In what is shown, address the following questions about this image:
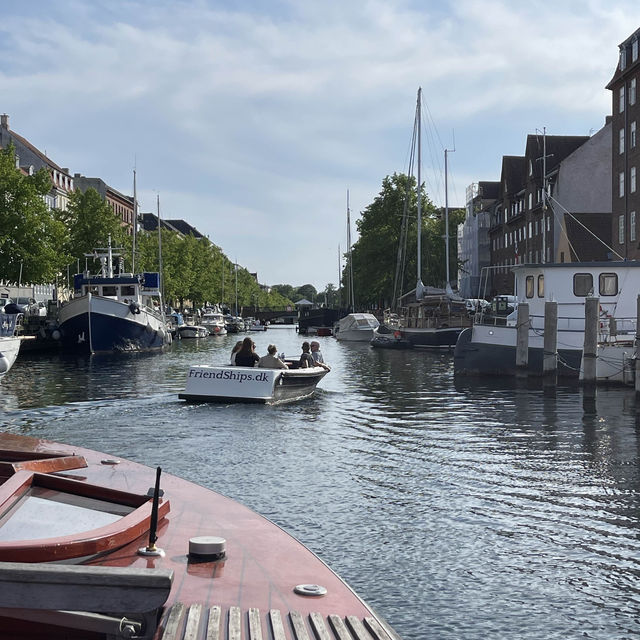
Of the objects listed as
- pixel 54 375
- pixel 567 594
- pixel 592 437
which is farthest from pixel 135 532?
pixel 54 375

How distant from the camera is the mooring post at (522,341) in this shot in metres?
28.7

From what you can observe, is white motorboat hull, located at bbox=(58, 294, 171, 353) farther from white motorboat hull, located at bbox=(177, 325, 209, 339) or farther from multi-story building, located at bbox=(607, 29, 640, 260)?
multi-story building, located at bbox=(607, 29, 640, 260)

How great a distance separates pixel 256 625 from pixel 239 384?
17.8m

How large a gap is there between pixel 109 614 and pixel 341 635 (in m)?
0.96

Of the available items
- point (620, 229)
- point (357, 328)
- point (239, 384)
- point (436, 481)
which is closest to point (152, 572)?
point (436, 481)

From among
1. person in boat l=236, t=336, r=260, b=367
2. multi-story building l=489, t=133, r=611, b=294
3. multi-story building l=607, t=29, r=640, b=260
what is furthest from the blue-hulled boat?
person in boat l=236, t=336, r=260, b=367

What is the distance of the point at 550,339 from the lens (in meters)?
26.9

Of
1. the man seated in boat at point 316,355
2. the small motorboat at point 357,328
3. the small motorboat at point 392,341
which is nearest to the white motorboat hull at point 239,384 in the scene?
the man seated in boat at point 316,355

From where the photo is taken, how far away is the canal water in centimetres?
778

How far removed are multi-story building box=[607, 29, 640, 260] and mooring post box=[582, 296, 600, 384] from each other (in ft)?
96.8

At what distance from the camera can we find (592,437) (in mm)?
17344

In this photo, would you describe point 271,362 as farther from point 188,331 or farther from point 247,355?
point 188,331

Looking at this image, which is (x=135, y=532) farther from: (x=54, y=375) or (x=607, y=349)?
(x=54, y=375)

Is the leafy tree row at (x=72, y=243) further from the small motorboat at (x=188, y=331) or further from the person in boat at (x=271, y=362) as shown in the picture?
the person in boat at (x=271, y=362)
